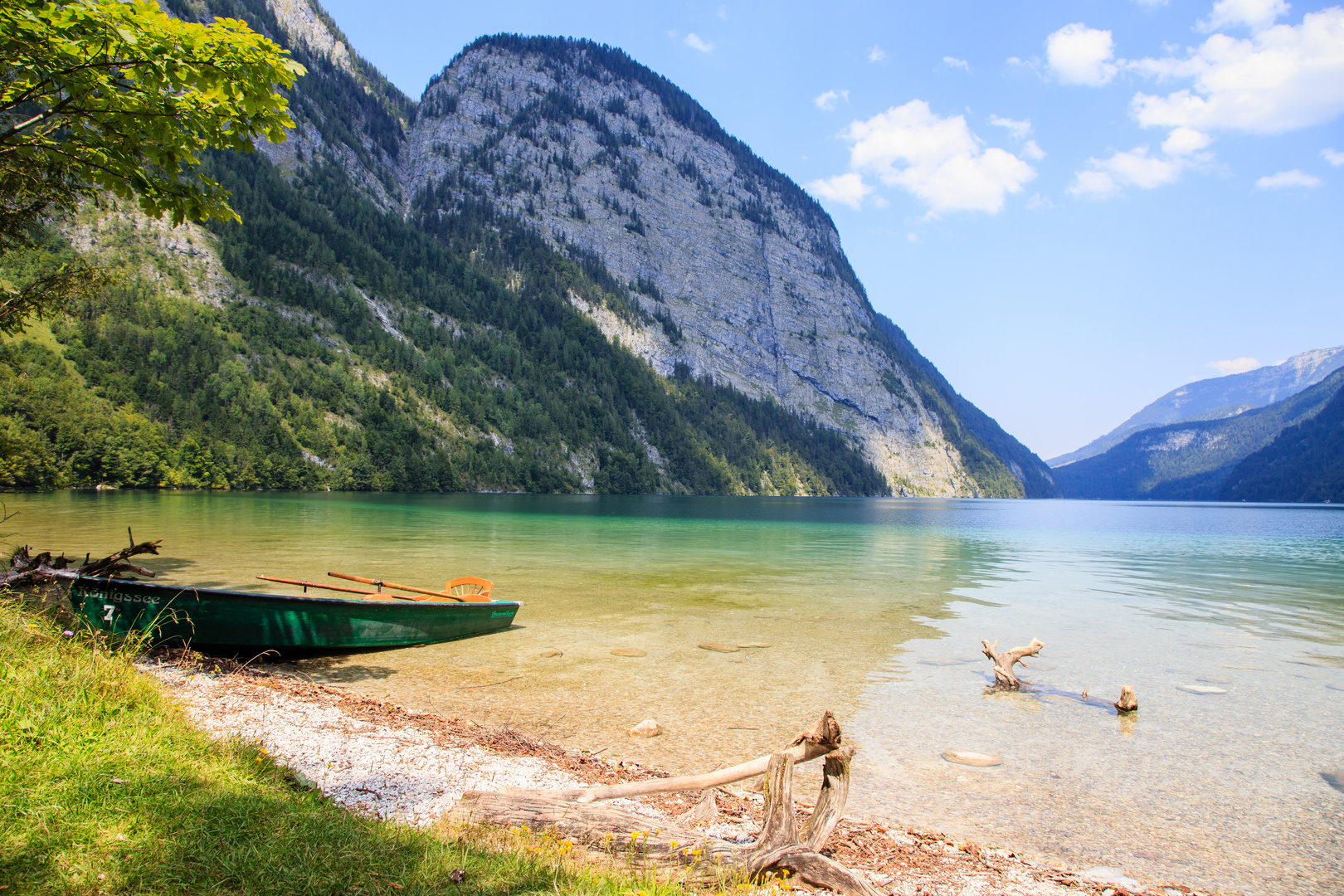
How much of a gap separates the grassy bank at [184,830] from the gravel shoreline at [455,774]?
0.76 meters

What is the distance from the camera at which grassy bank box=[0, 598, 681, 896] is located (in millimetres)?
4320

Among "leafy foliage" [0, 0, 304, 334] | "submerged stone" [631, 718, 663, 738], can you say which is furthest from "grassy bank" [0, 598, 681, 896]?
"leafy foliage" [0, 0, 304, 334]

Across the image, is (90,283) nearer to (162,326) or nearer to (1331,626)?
(1331,626)

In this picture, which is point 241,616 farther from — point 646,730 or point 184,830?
→ point 184,830

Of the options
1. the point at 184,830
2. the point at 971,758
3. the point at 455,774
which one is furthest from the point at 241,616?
the point at 971,758

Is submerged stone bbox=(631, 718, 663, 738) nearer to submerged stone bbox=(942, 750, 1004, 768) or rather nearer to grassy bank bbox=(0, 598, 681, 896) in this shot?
submerged stone bbox=(942, 750, 1004, 768)

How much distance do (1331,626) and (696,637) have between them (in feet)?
64.8

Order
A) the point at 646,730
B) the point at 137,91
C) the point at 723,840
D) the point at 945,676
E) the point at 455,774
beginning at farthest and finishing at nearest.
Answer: the point at 945,676, the point at 646,730, the point at 137,91, the point at 455,774, the point at 723,840

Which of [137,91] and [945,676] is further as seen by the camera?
[945,676]

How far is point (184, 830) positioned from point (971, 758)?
890 centimetres

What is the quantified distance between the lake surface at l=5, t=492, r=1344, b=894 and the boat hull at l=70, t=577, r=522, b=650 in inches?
25.4

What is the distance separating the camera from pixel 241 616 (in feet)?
39.3

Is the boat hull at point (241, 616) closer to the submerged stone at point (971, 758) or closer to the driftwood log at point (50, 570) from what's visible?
the driftwood log at point (50, 570)

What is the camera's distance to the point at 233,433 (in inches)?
4190
